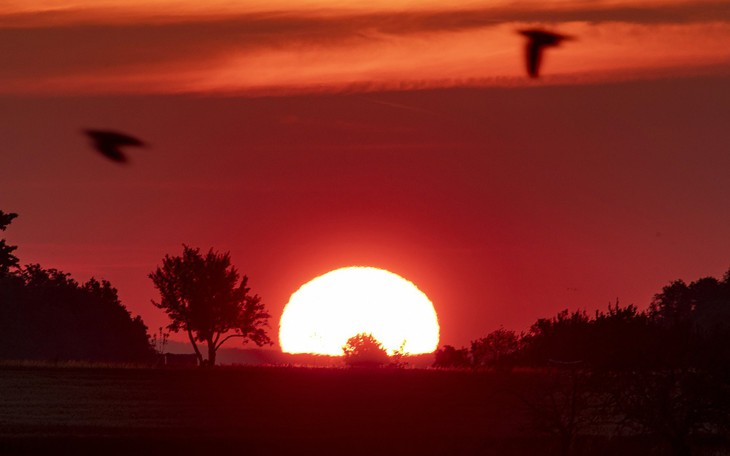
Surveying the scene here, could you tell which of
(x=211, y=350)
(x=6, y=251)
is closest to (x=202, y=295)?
(x=211, y=350)

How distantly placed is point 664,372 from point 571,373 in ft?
9.77

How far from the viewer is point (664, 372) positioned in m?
46.1

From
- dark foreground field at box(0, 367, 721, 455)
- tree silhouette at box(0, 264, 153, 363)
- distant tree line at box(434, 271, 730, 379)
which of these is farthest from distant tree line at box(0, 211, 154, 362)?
distant tree line at box(434, 271, 730, 379)

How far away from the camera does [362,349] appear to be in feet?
339

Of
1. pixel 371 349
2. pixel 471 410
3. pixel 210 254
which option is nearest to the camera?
pixel 471 410

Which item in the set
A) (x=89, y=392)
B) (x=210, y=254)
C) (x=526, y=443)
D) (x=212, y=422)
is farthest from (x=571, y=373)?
(x=210, y=254)

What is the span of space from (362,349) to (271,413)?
35.5 metres

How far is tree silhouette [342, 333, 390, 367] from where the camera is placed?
10062 centimetres

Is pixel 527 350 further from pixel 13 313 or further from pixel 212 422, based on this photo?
pixel 13 313

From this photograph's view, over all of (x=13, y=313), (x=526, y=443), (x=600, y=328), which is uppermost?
(x=13, y=313)

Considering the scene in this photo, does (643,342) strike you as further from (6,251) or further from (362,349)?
(362,349)

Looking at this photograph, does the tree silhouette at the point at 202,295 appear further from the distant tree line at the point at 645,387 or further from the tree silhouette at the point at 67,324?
the distant tree line at the point at 645,387

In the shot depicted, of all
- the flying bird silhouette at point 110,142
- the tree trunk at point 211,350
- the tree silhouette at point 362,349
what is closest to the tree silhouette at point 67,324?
the tree trunk at point 211,350

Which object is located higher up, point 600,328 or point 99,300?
point 99,300
